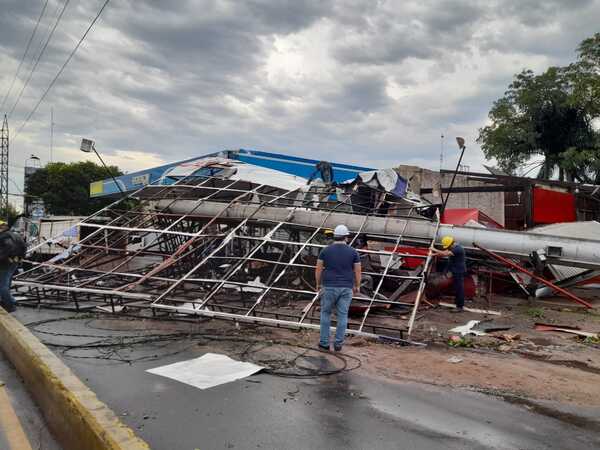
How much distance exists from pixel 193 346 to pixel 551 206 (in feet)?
52.9

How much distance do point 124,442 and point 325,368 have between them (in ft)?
9.41

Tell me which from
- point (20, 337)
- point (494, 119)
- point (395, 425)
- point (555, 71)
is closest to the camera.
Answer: point (395, 425)

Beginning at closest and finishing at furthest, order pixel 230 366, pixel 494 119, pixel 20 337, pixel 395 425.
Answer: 1. pixel 395 425
2. pixel 230 366
3. pixel 20 337
4. pixel 494 119

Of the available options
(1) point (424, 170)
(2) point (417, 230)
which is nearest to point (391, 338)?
(2) point (417, 230)

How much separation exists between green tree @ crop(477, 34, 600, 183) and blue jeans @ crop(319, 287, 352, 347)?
2344 cm

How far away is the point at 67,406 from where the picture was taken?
12.4ft

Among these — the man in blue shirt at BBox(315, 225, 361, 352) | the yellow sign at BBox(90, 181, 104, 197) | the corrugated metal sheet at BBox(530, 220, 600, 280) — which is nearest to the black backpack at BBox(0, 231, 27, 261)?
the man in blue shirt at BBox(315, 225, 361, 352)

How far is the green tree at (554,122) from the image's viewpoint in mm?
25117

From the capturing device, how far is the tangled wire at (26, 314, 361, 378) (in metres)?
5.65

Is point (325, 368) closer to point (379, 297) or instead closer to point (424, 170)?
point (379, 297)

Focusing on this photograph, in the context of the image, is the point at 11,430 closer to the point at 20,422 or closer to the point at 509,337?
the point at 20,422

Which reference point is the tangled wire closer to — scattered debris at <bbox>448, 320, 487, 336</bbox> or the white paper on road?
the white paper on road

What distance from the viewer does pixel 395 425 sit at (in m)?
3.93

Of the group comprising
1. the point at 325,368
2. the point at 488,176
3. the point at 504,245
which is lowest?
the point at 325,368
